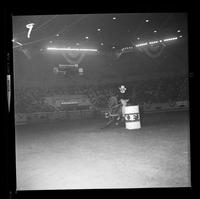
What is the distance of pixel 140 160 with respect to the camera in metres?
3.29

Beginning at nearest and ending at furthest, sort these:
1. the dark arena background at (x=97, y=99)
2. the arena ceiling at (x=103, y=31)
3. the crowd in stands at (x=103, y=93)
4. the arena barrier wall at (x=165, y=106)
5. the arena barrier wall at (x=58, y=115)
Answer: the dark arena background at (x=97, y=99) → the arena ceiling at (x=103, y=31) → the crowd in stands at (x=103, y=93) → the arena barrier wall at (x=58, y=115) → the arena barrier wall at (x=165, y=106)

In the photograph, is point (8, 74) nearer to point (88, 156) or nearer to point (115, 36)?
point (88, 156)

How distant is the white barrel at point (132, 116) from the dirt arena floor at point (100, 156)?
230 millimetres

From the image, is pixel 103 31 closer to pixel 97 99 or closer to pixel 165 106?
pixel 97 99

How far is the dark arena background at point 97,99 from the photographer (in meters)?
3.04

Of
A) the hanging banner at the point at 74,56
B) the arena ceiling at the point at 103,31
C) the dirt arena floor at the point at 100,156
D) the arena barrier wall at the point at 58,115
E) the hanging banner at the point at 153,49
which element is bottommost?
the dirt arena floor at the point at 100,156

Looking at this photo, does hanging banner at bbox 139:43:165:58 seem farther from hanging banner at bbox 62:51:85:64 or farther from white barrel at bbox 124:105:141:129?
white barrel at bbox 124:105:141:129

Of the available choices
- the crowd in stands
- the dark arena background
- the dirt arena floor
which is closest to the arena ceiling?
the dark arena background

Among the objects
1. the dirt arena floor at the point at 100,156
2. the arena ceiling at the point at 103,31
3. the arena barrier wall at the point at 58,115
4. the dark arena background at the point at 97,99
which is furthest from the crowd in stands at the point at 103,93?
the arena ceiling at the point at 103,31

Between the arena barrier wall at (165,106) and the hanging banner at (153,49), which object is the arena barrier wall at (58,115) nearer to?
the arena barrier wall at (165,106)

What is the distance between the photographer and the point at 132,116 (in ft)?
13.2

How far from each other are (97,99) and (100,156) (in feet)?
6.14

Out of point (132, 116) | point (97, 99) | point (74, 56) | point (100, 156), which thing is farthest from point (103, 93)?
point (100, 156)
